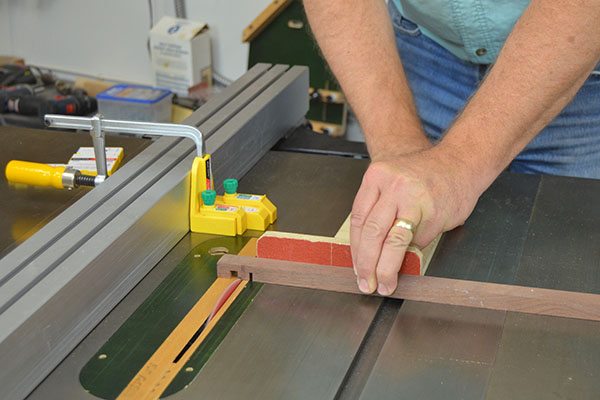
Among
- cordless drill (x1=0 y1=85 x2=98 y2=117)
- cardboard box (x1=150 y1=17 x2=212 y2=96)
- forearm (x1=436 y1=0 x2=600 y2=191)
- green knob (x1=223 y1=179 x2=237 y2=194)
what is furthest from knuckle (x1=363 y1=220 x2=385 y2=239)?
cardboard box (x1=150 y1=17 x2=212 y2=96)

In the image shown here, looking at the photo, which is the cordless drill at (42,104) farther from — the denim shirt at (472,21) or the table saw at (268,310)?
the denim shirt at (472,21)

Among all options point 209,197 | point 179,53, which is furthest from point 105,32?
point 209,197

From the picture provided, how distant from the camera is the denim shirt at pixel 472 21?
1284 millimetres

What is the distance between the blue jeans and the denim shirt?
0.06 meters

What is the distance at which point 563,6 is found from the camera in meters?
1.02

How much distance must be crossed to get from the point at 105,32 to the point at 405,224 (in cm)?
293

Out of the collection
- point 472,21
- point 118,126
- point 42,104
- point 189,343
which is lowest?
point 42,104

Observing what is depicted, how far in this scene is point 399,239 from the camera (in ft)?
3.00

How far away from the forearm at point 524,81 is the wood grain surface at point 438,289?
19 centimetres

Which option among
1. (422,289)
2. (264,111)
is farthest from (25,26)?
(422,289)

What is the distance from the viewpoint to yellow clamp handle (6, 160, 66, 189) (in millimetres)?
1141

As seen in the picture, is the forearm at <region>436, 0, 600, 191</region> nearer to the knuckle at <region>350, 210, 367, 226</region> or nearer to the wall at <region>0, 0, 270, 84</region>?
the knuckle at <region>350, 210, 367, 226</region>

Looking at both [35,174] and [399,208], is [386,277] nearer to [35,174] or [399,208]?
[399,208]

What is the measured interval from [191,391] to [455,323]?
0.32m
